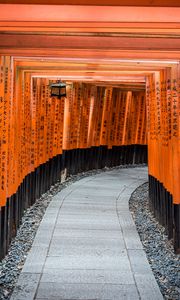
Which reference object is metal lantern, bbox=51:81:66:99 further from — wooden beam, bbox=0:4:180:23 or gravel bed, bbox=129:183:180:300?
wooden beam, bbox=0:4:180:23

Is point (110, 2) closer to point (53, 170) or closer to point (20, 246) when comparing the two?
point (20, 246)

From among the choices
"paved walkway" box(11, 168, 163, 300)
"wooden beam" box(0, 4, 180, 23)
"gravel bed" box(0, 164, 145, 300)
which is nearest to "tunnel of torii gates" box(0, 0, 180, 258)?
A: "wooden beam" box(0, 4, 180, 23)

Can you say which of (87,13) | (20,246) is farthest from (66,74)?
(87,13)

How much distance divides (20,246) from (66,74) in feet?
14.3

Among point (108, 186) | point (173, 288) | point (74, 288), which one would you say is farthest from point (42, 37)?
→ point (108, 186)

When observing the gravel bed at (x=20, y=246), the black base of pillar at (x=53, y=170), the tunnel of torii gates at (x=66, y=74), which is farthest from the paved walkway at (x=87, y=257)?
the tunnel of torii gates at (x=66, y=74)

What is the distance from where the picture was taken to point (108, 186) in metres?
16.8

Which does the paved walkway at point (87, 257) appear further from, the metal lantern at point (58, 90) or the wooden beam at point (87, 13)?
the wooden beam at point (87, 13)

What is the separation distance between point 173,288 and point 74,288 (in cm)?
133

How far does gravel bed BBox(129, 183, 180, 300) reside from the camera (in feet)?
22.3

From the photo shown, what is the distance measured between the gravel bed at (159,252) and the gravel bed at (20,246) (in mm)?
2032

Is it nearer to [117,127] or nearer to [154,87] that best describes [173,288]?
[154,87]

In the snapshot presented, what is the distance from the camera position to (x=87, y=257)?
8000 millimetres

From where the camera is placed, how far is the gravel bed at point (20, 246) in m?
6.78
